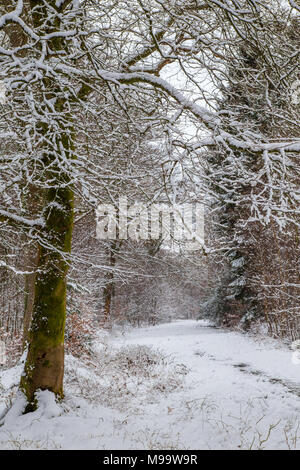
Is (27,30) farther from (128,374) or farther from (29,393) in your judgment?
(128,374)

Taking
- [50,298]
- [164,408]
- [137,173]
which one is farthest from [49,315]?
[164,408]

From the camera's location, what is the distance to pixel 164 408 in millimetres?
6031

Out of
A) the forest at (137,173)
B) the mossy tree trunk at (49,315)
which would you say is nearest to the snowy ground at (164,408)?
the forest at (137,173)

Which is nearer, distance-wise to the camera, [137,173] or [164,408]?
[137,173]

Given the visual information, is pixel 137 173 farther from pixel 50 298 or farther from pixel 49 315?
pixel 49 315

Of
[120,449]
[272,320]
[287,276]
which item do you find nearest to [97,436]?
[120,449]

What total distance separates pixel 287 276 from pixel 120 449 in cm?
1103

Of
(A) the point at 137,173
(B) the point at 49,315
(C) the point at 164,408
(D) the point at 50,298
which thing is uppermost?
(A) the point at 137,173

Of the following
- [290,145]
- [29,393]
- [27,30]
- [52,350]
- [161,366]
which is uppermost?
[27,30]

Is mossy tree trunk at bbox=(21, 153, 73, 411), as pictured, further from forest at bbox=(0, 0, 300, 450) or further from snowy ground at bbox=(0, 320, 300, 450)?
snowy ground at bbox=(0, 320, 300, 450)

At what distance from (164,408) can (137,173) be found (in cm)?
453

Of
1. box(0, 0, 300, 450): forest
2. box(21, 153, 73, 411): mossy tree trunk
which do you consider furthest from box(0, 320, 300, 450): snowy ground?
box(21, 153, 73, 411): mossy tree trunk

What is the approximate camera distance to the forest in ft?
12.0

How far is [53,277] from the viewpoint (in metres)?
5.08
